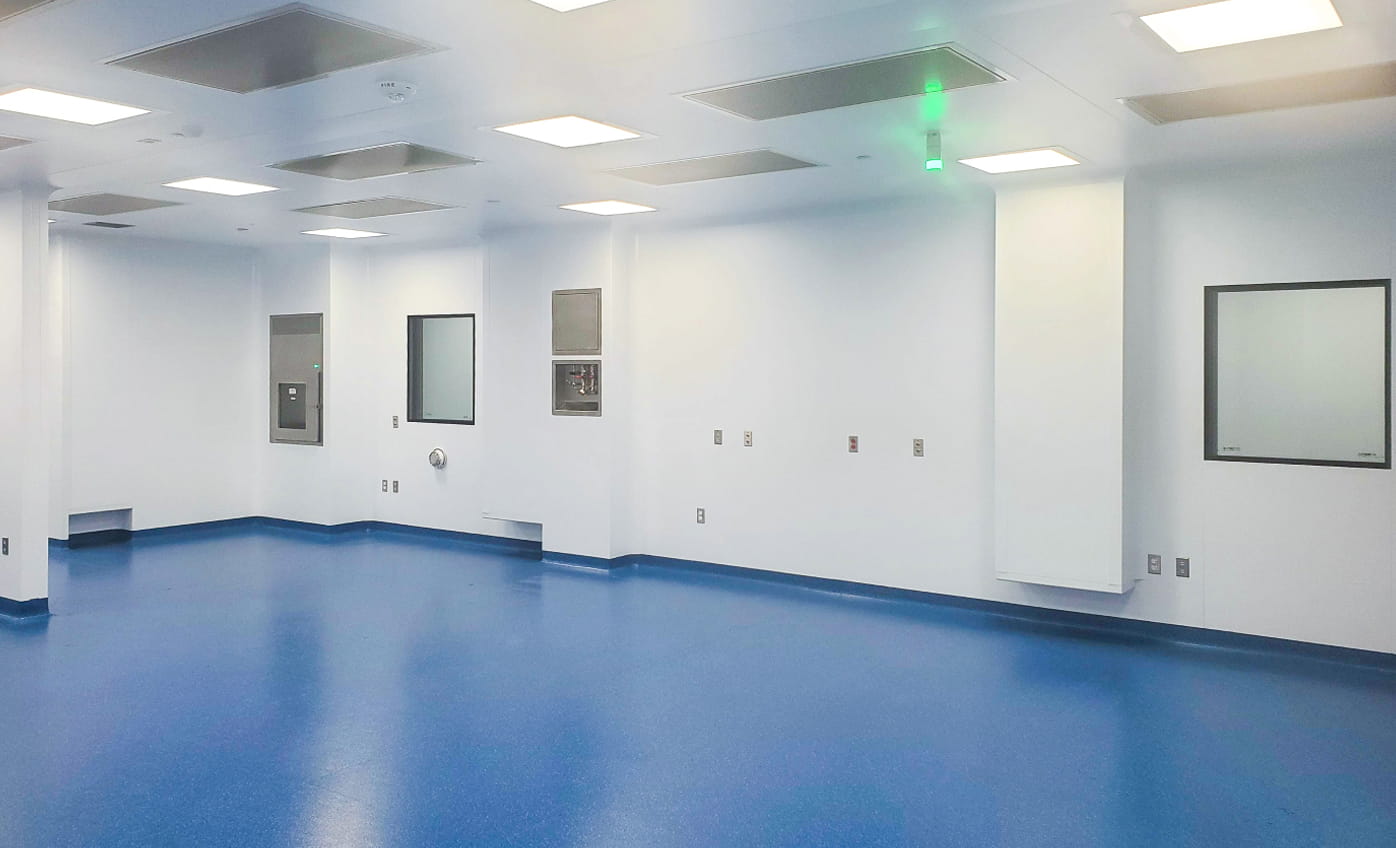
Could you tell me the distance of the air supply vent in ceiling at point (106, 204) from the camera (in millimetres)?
7141

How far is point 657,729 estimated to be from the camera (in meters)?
4.57

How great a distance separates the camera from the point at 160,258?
9609 mm

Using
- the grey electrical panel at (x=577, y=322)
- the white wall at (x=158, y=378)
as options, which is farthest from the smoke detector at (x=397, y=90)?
the white wall at (x=158, y=378)

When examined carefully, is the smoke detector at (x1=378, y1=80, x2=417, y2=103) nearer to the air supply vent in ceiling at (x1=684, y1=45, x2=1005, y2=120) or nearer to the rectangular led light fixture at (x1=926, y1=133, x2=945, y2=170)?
the air supply vent in ceiling at (x1=684, y1=45, x2=1005, y2=120)

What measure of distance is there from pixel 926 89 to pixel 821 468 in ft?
11.7

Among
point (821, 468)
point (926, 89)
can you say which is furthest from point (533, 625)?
point (926, 89)

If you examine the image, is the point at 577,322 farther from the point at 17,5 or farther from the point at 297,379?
the point at 17,5

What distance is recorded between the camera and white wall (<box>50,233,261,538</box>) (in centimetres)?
913

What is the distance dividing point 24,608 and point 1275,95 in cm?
723

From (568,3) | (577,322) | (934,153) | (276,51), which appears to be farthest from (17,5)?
(577,322)

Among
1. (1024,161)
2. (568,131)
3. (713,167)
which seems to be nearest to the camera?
(568,131)

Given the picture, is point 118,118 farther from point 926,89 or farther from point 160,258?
point 160,258

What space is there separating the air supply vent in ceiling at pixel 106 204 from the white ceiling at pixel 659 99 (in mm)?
287

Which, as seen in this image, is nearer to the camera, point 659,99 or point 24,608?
point 659,99
